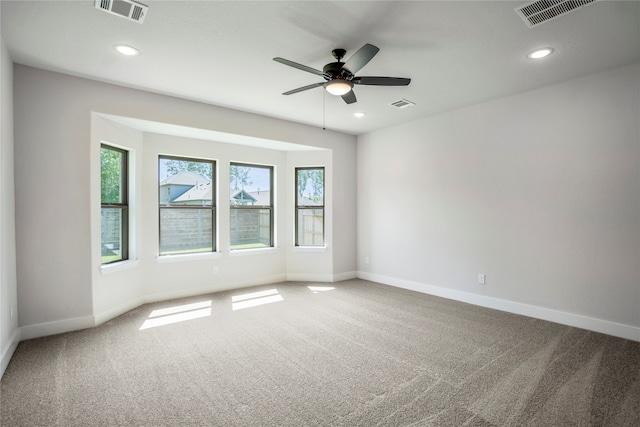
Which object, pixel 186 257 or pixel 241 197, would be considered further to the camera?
pixel 241 197

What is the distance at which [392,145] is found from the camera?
565cm

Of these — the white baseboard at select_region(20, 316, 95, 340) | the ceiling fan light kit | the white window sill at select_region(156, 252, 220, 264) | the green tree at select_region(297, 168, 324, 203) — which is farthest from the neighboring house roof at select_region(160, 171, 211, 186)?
the ceiling fan light kit

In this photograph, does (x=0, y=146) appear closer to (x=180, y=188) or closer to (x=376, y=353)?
(x=180, y=188)

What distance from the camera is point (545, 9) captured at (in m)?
2.33

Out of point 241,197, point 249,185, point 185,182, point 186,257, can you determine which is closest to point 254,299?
point 186,257

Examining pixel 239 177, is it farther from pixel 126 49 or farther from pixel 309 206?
pixel 126 49

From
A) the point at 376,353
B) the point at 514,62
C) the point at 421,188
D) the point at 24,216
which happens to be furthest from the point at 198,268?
the point at 514,62

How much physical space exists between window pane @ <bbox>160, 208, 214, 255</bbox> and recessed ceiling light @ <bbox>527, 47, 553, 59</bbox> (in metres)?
4.82

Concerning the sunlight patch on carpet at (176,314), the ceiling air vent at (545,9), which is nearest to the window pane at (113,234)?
the sunlight patch on carpet at (176,314)

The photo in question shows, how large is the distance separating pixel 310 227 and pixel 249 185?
1.44 m

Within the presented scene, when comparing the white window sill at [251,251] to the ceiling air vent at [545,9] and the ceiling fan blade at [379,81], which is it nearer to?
the ceiling fan blade at [379,81]

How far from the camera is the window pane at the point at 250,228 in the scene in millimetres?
5590

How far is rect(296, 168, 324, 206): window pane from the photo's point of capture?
20.1 ft

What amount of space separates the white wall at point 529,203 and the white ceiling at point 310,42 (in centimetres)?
46
